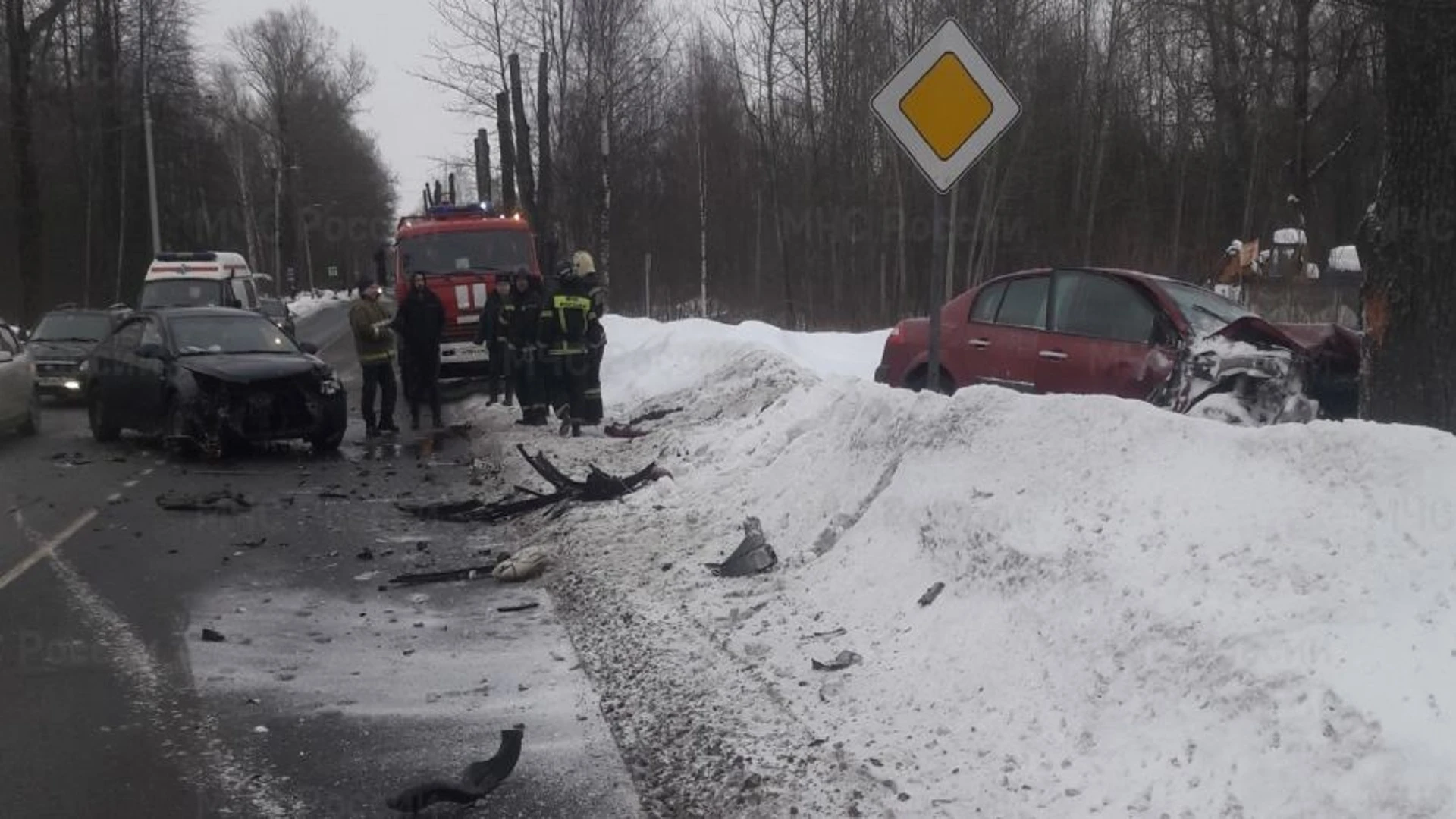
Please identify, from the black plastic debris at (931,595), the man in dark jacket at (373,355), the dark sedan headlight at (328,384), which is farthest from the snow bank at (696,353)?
the black plastic debris at (931,595)

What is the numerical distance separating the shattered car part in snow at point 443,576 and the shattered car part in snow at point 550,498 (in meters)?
1.65

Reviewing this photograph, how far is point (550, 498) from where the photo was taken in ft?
33.3

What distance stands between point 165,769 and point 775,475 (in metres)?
4.80

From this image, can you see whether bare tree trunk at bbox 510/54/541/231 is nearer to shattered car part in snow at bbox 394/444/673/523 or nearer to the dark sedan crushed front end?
the dark sedan crushed front end

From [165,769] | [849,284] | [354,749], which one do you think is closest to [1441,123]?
[354,749]

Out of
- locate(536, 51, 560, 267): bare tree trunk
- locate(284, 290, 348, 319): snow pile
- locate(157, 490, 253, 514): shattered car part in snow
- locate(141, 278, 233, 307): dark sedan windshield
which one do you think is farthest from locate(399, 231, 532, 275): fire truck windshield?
locate(284, 290, 348, 319): snow pile

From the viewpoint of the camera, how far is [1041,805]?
13.2ft

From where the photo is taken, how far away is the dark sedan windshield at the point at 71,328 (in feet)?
67.2

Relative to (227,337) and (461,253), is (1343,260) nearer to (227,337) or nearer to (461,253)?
(461,253)

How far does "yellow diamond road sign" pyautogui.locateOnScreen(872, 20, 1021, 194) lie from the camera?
7.10 meters

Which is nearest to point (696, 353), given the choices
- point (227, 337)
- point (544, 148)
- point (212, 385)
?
point (227, 337)

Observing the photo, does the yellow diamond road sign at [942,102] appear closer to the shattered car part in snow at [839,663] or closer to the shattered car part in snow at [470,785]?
the shattered car part in snow at [839,663]

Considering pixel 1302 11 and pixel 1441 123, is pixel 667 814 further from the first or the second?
pixel 1302 11

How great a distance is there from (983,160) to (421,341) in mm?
23792
